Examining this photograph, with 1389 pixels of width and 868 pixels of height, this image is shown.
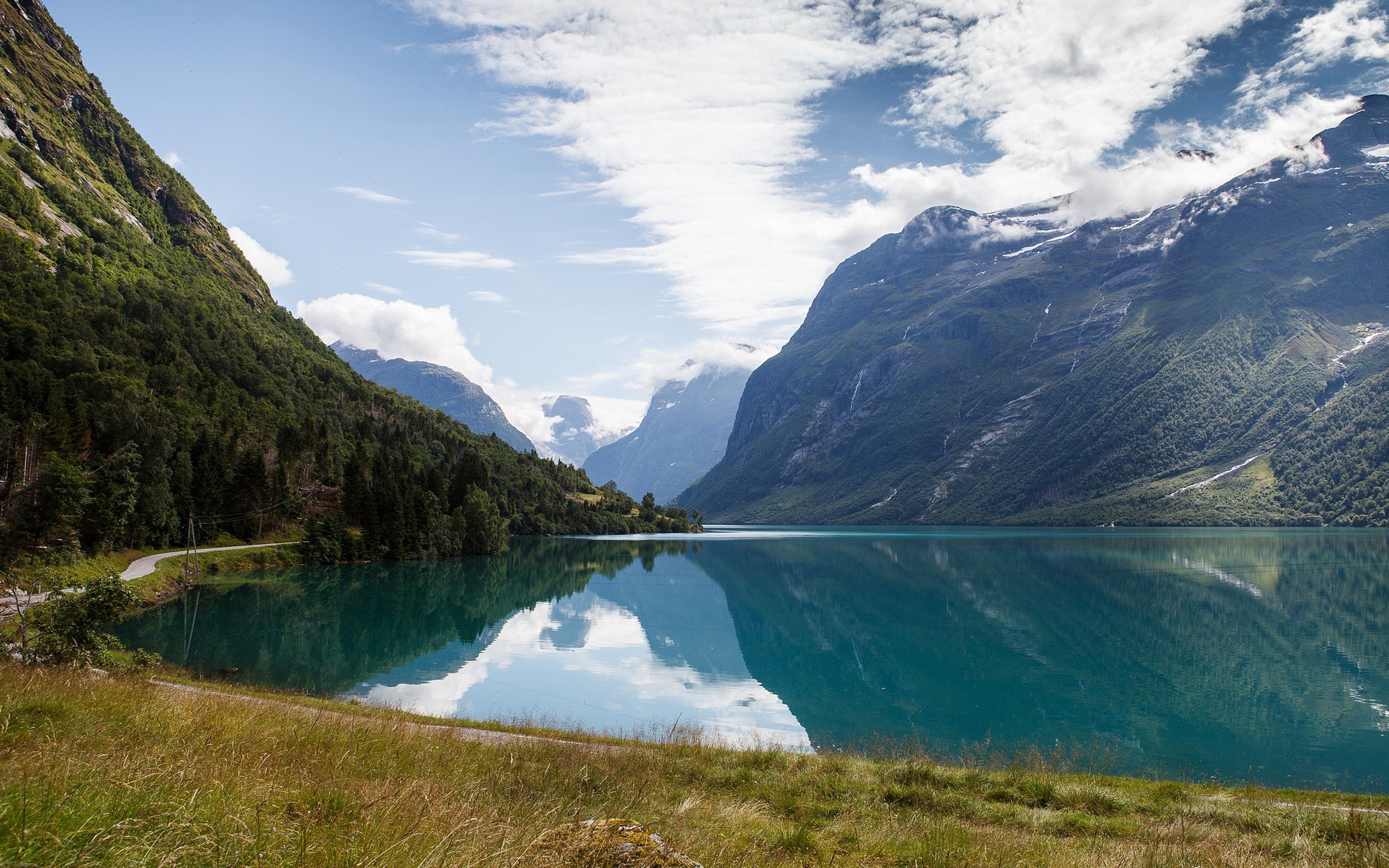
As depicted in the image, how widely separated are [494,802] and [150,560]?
213 ft

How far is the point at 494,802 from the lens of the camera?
8758mm

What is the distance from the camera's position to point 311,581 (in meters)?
67.7

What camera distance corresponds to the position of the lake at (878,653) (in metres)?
26.9

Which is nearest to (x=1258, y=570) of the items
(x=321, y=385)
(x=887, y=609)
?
(x=887, y=609)

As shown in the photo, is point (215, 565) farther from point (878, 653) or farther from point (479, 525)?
point (878, 653)

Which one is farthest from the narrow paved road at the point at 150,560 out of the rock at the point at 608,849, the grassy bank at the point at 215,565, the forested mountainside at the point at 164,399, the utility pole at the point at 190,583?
the rock at the point at 608,849

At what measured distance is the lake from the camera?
2694 centimetres

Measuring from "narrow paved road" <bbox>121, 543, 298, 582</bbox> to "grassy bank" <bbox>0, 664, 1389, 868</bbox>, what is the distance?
4209 cm

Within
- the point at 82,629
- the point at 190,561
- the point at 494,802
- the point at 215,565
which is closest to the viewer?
Result: the point at 494,802

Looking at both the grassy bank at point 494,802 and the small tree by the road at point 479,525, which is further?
the small tree by the road at point 479,525

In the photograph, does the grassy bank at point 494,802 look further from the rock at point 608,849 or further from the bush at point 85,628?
the bush at point 85,628

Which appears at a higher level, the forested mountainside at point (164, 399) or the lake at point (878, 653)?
the forested mountainside at point (164, 399)

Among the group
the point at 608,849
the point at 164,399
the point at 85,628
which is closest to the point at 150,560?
the point at 164,399

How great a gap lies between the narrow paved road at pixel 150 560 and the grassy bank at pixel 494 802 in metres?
42.1
